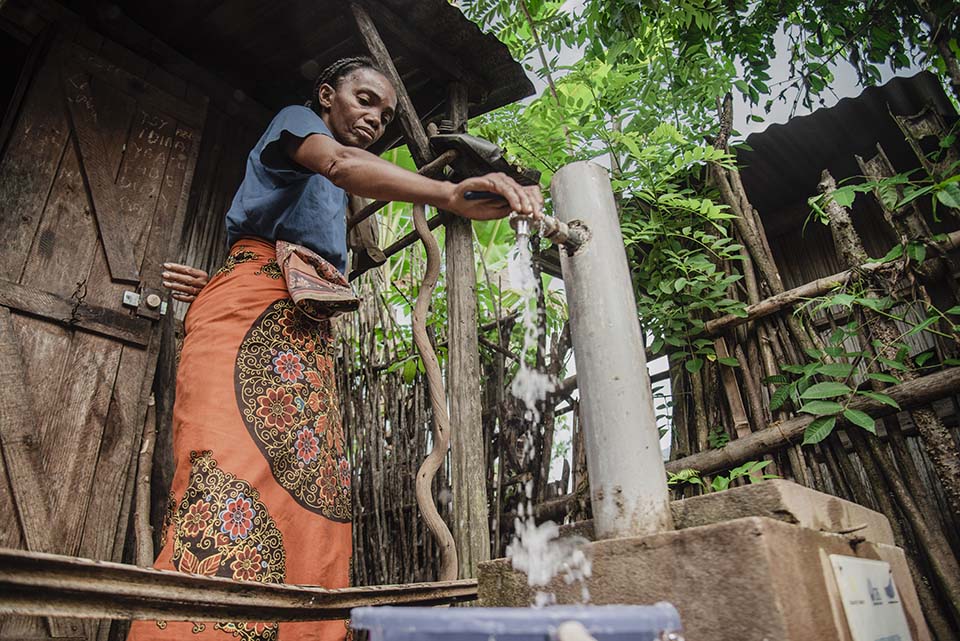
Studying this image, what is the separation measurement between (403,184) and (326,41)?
219cm

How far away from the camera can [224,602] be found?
3.76ft

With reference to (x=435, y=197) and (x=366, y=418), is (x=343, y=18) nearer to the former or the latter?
(x=435, y=197)

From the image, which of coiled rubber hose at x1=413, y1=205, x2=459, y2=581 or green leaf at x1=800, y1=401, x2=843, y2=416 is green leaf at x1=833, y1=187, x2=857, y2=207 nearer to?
green leaf at x1=800, y1=401, x2=843, y2=416

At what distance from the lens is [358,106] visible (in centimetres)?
241

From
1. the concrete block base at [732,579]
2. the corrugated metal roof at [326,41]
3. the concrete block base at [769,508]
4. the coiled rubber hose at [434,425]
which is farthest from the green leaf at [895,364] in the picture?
the corrugated metal roof at [326,41]

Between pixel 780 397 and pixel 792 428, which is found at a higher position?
pixel 780 397

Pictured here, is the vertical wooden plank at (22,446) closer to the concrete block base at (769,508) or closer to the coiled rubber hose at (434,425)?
the coiled rubber hose at (434,425)

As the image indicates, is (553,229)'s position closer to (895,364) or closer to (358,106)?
(358,106)

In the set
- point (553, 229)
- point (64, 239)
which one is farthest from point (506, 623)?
point (64, 239)

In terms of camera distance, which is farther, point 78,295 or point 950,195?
point 78,295

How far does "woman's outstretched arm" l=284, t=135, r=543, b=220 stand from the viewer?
172 cm

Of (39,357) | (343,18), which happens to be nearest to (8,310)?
(39,357)

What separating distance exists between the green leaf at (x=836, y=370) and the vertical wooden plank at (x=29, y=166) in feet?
12.0

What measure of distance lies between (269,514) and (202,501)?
18 centimetres
